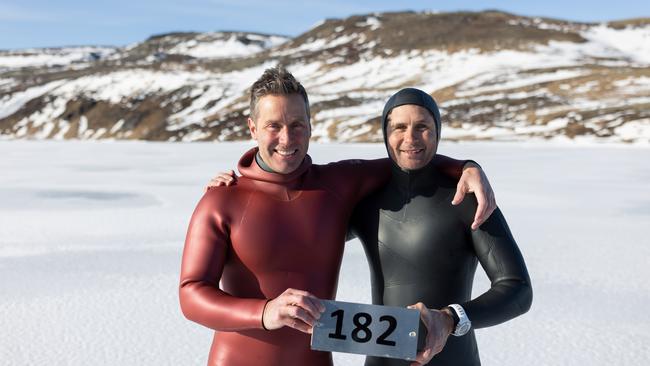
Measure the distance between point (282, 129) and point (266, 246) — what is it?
40cm

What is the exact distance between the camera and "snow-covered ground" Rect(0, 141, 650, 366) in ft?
14.0

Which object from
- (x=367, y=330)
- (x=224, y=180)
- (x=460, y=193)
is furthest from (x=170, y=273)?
(x=367, y=330)

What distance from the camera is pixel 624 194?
10.8 metres

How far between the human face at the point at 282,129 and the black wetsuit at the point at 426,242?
42 cm

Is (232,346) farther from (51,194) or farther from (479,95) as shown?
(479,95)

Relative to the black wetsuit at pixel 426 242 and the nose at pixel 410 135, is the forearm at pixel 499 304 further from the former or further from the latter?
the nose at pixel 410 135

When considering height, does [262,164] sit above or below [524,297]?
above

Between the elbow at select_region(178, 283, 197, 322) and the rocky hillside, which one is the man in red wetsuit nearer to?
the elbow at select_region(178, 283, 197, 322)

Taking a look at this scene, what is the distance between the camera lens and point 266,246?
2.23m

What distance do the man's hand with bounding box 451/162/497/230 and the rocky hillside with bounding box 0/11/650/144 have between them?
85.3ft

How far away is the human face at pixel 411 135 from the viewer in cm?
235

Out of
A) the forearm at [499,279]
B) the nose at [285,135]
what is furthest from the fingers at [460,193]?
the nose at [285,135]

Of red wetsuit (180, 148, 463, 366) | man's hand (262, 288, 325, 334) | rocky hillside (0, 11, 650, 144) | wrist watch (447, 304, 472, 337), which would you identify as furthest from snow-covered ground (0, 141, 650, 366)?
rocky hillside (0, 11, 650, 144)

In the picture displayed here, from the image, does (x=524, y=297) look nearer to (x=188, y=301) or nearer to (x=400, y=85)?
(x=188, y=301)
